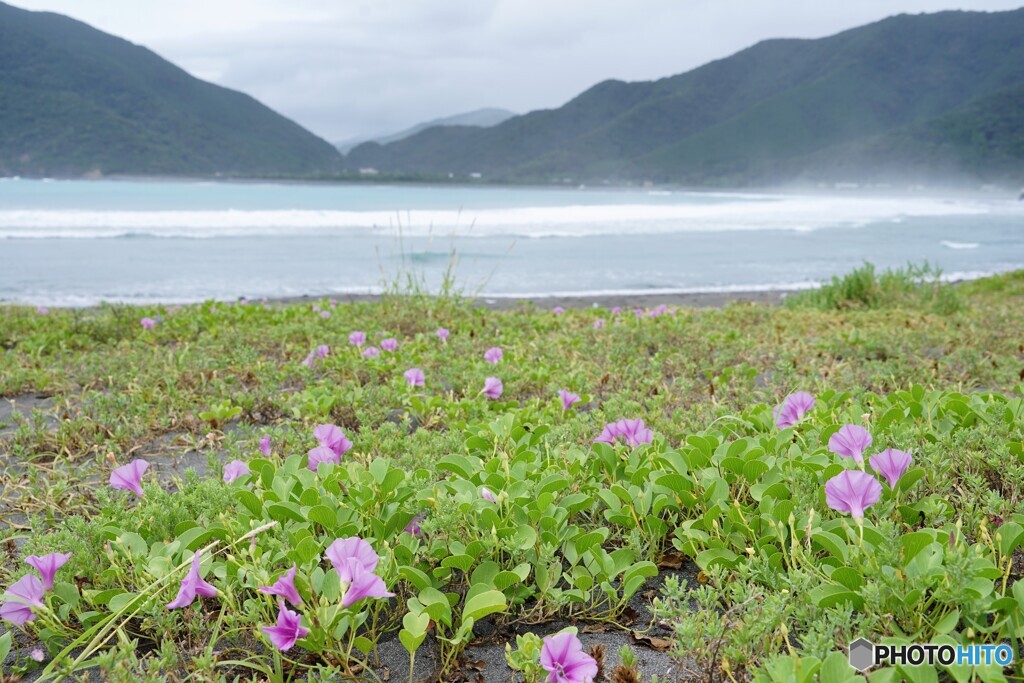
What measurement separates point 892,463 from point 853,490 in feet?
0.73

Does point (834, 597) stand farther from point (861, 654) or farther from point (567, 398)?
point (567, 398)

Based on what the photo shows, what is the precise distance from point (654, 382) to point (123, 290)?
36.6 ft

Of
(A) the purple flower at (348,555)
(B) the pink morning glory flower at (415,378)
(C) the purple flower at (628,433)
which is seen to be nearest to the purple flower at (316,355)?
(B) the pink morning glory flower at (415,378)

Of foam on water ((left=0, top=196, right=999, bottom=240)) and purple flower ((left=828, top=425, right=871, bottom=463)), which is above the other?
foam on water ((left=0, top=196, right=999, bottom=240))

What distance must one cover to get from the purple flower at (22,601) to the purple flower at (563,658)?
103 centimetres

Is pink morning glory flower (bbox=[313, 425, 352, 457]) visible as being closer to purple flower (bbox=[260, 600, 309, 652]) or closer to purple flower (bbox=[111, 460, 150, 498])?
purple flower (bbox=[111, 460, 150, 498])

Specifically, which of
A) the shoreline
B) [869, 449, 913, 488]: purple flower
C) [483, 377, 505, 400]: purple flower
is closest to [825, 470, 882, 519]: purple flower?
[869, 449, 913, 488]: purple flower

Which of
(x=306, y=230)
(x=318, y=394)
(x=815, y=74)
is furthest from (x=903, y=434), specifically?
(x=815, y=74)

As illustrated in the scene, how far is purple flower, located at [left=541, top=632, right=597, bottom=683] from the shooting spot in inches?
50.5

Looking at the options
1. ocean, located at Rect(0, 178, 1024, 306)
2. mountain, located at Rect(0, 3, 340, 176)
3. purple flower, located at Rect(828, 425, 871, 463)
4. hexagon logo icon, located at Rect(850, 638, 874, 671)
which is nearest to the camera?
hexagon logo icon, located at Rect(850, 638, 874, 671)

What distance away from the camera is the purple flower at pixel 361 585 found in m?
1.28

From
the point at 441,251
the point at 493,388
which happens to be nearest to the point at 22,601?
the point at 493,388

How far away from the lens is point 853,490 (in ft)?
4.88

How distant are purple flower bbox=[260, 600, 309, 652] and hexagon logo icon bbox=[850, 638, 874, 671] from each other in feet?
3.12
